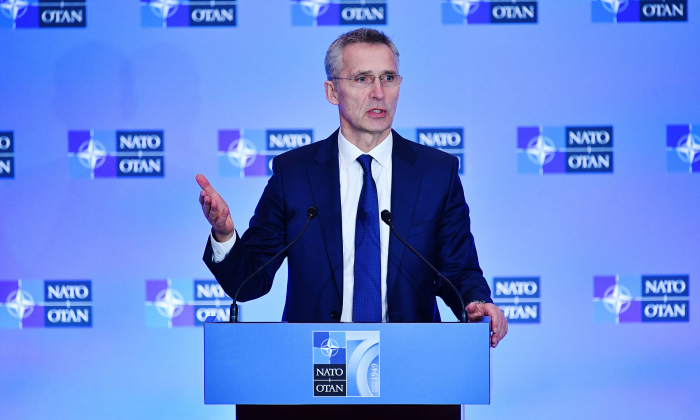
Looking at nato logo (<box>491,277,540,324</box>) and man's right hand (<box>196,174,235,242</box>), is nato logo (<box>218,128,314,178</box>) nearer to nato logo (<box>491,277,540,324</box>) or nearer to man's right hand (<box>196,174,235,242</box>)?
nato logo (<box>491,277,540,324</box>)

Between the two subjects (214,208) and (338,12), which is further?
(338,12)

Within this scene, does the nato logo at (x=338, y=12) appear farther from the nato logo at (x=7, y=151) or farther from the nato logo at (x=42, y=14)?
the nato logo at (x=7, y=151)

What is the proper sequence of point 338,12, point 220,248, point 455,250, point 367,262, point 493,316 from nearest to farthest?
1. point 493,316
2. point 220,248
3. point 367,262
4. point 455,250
5. point 338,12

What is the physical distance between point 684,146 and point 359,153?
218cm

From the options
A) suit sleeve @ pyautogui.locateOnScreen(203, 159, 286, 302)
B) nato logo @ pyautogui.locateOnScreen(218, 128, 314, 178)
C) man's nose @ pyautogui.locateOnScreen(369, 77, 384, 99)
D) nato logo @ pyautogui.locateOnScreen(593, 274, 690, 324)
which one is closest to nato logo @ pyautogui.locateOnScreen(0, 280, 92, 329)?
nato logo @ pyautogui.locateOnScreen(218, 128, 314, 178)

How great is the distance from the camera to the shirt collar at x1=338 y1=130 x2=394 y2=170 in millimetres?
2023

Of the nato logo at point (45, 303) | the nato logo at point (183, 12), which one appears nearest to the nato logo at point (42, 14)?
the nato logo at point (183, 12)

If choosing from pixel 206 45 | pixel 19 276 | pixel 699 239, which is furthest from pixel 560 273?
pixel 19 276

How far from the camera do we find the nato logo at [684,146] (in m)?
3.33

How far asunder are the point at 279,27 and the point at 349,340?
92.7 inches

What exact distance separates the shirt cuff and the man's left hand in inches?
26.0

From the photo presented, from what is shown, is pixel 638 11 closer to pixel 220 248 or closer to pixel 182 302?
pixel 220 248

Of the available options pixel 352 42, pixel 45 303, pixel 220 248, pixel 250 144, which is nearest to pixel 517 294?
pixel 250 144

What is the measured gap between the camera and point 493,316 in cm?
155
